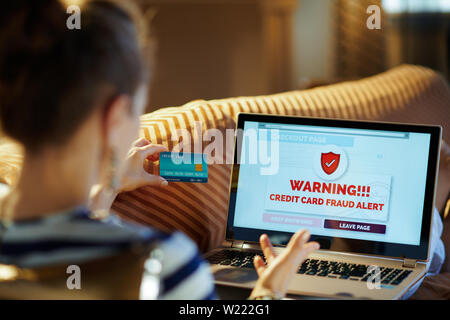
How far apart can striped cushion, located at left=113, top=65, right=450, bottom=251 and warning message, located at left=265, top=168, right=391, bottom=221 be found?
0.18 metres

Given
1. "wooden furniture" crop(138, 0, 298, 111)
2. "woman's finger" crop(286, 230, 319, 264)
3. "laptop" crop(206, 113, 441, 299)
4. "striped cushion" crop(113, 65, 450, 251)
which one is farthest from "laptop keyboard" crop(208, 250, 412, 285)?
"wooden furniture" crop(138, 0, 298, 111)

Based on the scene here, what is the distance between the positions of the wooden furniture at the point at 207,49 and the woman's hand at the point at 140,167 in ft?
9.15

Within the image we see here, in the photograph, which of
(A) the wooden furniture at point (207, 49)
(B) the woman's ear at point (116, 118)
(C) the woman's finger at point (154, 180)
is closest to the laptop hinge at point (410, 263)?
(C) the woman's finger at point (154, 180)

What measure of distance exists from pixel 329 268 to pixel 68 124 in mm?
626

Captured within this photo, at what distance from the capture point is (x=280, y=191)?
117 centimetres

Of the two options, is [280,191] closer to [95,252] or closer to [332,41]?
[95,252]

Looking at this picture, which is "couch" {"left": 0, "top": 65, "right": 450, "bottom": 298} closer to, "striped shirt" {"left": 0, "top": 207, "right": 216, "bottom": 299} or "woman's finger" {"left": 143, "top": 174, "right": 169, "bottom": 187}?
"woman's finger" {"left": 143, "top": 174, "right": 169, "bottom": 187}

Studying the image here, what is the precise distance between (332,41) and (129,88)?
3616 millimetres

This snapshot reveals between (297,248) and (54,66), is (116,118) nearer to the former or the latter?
(54,66)

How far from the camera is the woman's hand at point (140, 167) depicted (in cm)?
116

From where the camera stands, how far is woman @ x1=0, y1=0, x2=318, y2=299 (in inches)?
24.3

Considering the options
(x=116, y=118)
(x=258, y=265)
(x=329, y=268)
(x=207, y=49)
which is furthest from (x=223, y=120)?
(x=207, y=49)

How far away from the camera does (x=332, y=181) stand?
3.79 feet
